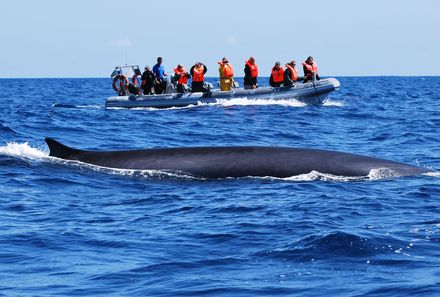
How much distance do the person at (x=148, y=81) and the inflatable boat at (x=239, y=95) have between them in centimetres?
58

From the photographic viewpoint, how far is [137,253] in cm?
898

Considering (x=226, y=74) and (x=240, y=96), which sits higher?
(x=226, y=74)

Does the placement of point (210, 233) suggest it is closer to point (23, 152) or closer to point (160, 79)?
point (23, 152)

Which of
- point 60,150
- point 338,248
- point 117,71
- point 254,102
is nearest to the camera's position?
point 338,248

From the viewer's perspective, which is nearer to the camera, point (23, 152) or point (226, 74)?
point (23, 152)

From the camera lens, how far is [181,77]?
3950 cm

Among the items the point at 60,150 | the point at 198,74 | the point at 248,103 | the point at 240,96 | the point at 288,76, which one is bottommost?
the point at 248,103

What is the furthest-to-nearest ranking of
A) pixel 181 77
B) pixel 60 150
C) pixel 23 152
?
pixel 181 77 → pixel 23 152 → pixel 60 150

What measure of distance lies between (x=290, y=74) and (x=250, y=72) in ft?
6.08

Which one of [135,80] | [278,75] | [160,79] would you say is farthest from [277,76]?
[135,80]

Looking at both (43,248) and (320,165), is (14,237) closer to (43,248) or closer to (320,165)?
(43,248)

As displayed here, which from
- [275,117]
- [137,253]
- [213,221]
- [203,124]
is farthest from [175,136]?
[137,253]

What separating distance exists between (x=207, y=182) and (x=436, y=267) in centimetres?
588

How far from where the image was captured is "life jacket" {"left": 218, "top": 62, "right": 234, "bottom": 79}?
129 ft
